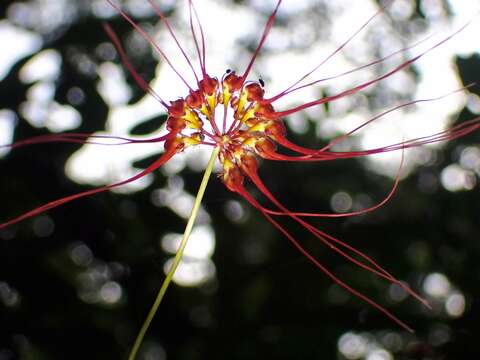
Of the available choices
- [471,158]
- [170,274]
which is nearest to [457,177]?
[471,158]

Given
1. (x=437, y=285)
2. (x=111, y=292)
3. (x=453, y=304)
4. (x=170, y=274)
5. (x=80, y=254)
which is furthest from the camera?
(x=437, y=285)

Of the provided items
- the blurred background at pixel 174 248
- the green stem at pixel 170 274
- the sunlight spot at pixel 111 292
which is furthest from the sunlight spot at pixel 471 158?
the green stem at pixel 170 274

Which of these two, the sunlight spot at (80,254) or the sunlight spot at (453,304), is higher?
the sunlight spot at (453,304)

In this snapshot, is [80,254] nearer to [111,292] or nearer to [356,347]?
[111,292]

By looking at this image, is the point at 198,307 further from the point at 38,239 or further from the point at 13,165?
the point at 13,165

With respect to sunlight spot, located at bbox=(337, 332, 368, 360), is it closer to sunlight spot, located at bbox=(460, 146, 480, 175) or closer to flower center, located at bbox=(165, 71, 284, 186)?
sunlight spot, located at bbox=(460, 146, 480, 175)

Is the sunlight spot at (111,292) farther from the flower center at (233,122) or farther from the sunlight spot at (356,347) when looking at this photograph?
the flower center at (233,122)

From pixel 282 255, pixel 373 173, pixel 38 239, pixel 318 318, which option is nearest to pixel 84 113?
pixel 38 239

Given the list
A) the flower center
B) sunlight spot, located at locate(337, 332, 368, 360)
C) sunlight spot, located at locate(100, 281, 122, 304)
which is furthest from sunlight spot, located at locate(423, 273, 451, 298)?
the flower center
